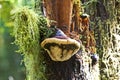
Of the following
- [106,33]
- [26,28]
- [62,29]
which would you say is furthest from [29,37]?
[106,33]

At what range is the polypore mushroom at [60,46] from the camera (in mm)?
1381

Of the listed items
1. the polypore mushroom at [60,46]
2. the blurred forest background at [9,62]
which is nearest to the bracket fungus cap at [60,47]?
the polypore mushroom at [60,46]

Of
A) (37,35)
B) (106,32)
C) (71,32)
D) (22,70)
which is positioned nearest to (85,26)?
(71,32)

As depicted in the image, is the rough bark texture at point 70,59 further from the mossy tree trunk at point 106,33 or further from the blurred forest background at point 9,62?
the blurred forest background at point 9,62

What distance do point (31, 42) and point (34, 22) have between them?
10 cm

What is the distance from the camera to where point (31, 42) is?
58.6 inches

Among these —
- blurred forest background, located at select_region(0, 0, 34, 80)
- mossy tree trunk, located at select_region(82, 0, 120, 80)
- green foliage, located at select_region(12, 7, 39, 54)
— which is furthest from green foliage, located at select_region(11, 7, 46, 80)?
blurred forest background, located at select_region(0, 0, 34, 80)

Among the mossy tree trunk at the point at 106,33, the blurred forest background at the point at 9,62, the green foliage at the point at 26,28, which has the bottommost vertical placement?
the blurred forest background at the point at 9,62

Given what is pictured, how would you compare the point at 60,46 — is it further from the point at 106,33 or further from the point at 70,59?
the point at 106,33

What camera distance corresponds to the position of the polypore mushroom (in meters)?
1.38

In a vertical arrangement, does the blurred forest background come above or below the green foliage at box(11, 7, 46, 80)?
below

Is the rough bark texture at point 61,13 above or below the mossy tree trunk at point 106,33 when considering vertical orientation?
above

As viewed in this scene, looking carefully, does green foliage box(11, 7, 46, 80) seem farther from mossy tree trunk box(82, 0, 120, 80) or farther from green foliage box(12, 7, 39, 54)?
mossy tree trunk box(82, 0, 120, 80)

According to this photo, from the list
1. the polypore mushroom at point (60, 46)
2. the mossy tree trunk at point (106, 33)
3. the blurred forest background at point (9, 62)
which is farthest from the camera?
the blurred forest background at point (9, 62)
